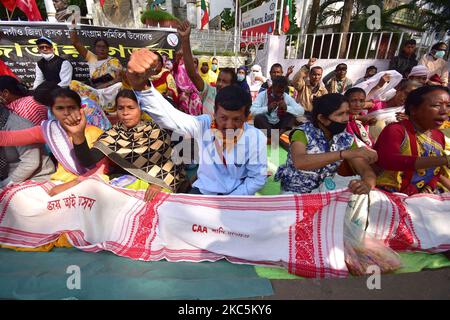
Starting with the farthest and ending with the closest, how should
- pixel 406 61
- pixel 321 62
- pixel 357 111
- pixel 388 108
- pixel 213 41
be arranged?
1. pixel 213 41
2. pixel 321 62
3. pixel 406 61
4. pixel 388 108
5. pixel 357 111

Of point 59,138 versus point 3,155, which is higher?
point 59,138

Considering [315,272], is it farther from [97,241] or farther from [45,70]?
[45,70]

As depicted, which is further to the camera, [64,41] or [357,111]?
[64,41]

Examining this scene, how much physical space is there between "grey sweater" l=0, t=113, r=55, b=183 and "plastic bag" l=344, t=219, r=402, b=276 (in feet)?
8.65

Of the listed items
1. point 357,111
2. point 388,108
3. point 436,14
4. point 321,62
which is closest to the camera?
point 357,111

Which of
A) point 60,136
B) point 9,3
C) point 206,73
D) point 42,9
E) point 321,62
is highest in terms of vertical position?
point 42,9

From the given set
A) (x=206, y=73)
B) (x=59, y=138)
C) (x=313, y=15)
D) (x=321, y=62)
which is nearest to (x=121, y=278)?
(x=59, y=138)

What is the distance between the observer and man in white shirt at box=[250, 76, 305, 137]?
446cm

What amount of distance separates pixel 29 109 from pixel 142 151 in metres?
1.29

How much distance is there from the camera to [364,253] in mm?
1934

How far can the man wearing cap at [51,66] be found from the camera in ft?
13.9

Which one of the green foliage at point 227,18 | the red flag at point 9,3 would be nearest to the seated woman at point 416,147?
the red flag at point 9,3

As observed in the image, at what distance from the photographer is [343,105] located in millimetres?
1920

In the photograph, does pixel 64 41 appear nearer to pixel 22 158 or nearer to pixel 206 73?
pixel 206 73
